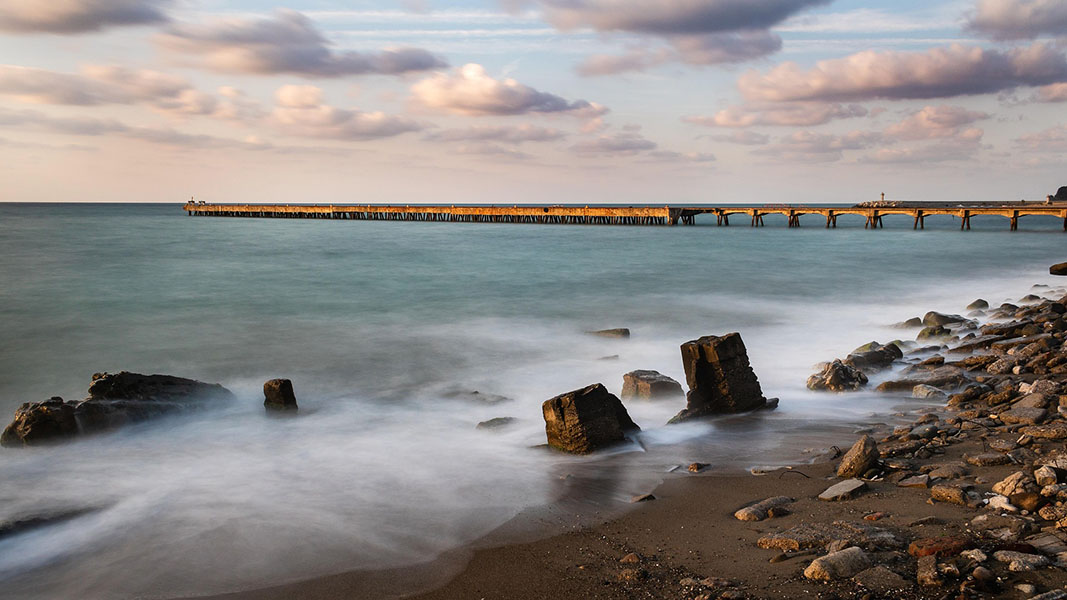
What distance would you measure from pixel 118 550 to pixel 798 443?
585 centimetres

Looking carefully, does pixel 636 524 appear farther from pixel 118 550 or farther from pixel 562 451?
pixel 118 550

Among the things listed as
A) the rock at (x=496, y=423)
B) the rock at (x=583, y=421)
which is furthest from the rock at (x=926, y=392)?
the rock at (x=496, y=423)

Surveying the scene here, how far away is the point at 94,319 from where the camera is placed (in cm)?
1669

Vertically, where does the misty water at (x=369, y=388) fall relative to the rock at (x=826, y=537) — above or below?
below

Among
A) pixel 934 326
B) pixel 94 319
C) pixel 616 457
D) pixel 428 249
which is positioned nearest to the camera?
pixel 616 457

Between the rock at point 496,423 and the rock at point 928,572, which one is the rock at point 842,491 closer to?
the rock at point 928,572

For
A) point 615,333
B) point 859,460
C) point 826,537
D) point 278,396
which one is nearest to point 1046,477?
point 859,460

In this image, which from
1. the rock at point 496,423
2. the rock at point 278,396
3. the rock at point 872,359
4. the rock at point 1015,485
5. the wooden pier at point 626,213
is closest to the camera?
the rock at point 1015,485

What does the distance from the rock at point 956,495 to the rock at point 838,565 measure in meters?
1.33

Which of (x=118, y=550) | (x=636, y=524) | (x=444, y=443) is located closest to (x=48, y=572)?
(x=118, y=550)

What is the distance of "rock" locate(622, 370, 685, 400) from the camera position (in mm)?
8695

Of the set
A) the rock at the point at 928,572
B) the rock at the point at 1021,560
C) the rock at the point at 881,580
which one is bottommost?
the rock at the point at 881,580

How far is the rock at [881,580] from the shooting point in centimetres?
368

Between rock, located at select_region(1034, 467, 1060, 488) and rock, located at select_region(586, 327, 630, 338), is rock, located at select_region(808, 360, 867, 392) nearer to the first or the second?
rock, located at select_region(1034, 467, 1060, 488)
